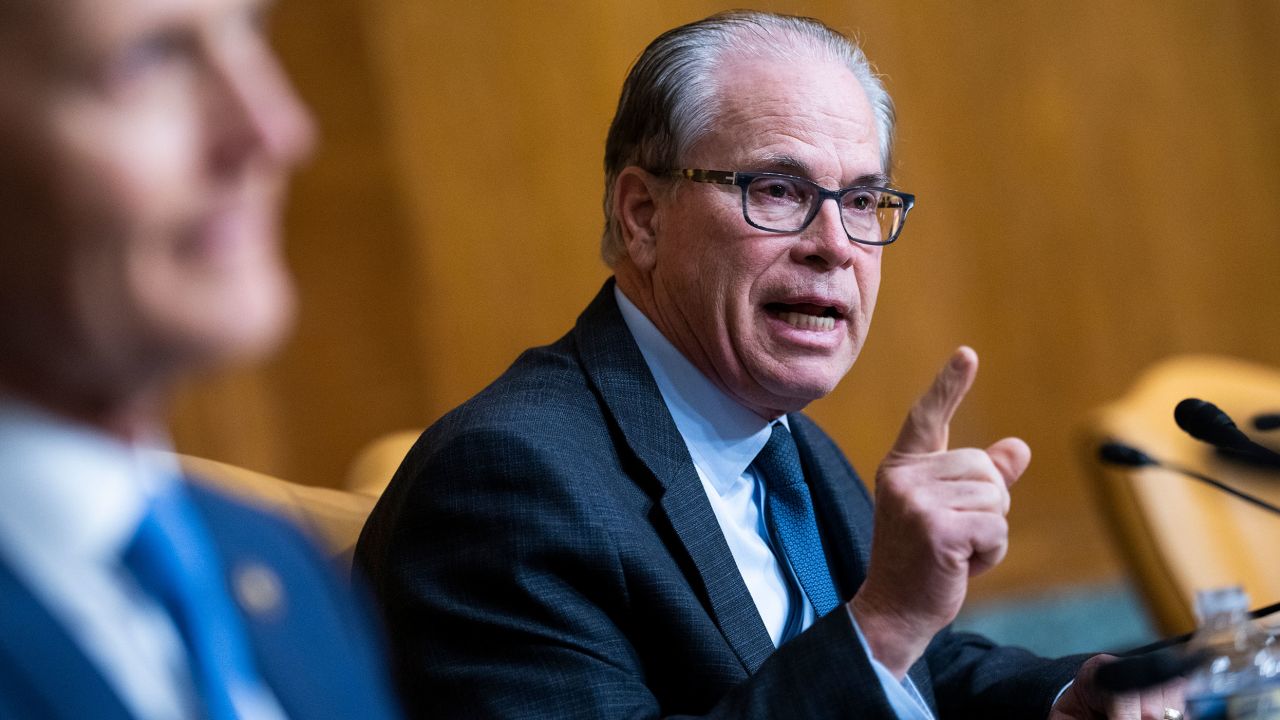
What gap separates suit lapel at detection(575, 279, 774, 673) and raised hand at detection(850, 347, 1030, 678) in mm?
302

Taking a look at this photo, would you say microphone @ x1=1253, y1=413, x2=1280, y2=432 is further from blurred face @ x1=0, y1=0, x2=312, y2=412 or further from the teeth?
blurred face @ x1=0, y1=0, x2=312, y2=412

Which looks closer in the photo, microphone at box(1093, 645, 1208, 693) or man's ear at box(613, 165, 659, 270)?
microphone at box(1093, 645, 1208, 693)

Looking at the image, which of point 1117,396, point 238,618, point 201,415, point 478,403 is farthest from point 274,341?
point 1117,396

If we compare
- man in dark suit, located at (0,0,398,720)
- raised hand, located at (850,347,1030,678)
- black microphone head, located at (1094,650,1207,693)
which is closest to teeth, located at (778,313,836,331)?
raised hand, located at (850,347,1030,678)

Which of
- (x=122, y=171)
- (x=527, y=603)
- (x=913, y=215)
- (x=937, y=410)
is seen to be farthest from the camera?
(x=913, y=215)

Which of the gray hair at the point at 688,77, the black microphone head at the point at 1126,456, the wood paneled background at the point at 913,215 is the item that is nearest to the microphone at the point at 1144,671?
the black microphone head at the point at 1126,456

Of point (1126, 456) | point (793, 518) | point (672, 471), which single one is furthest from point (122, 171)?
point (1126, 456)

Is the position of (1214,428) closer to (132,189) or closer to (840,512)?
(840,512)

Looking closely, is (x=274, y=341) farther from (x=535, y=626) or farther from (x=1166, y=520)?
(x=1166, y=520)

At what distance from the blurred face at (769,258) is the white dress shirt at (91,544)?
1139mm

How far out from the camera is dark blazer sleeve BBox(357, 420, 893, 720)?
1.31m

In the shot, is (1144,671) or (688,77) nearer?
(1144,671)

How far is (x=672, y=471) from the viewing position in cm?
155

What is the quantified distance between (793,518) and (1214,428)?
1.76ft
